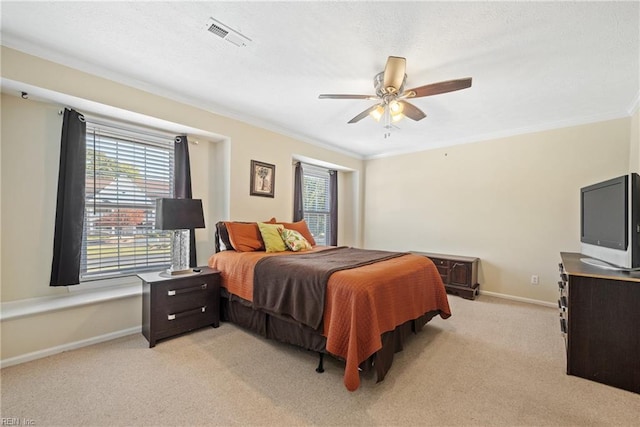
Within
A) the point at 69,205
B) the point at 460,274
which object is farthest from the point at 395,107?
the point at 69,205

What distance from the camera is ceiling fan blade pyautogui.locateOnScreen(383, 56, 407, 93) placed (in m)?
1.95

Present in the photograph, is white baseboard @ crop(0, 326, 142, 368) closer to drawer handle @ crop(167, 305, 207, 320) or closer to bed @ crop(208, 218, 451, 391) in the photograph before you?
drawer handle @ crop(167, 305, 207, 320)

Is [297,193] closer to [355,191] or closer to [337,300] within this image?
[355,191]

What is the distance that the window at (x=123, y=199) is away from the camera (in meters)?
2.85

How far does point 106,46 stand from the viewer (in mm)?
2199

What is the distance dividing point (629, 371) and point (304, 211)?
4.36 meters

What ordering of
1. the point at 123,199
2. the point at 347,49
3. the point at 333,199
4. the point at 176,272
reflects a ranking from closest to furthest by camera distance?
the point at 347,49 < the point at 176,272 < the point at 123,199 < the point at 333,199

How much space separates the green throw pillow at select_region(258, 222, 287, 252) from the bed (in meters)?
0.07

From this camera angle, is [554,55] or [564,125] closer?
[554,55]

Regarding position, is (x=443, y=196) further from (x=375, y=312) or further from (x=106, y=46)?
(x=106, y=46)

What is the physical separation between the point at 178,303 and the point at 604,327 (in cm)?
353

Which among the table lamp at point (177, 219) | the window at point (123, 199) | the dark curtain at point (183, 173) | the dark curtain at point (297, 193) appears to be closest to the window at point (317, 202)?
the dark curtain at point (297, 193)

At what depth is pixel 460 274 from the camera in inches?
161

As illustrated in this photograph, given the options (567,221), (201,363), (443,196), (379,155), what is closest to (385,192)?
(379,155)
